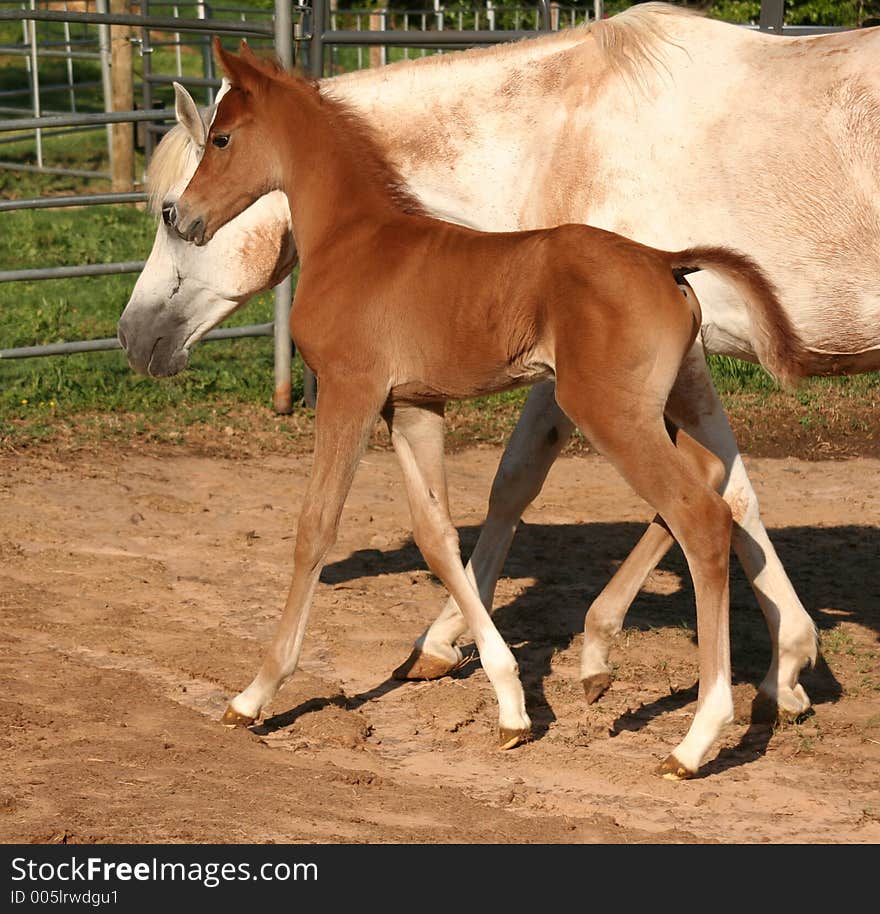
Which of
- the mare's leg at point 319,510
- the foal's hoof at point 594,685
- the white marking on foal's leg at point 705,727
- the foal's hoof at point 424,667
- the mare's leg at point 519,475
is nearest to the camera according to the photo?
the white marking on foal's leg at point 705,727

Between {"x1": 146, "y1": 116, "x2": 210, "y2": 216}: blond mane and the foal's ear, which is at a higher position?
the foal's ear

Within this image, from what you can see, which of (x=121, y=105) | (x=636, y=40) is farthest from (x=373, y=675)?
(x=121, y=105)

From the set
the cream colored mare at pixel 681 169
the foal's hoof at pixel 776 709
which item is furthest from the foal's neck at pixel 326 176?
the foal's hoof at pixel 776 709

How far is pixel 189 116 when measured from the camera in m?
4.80

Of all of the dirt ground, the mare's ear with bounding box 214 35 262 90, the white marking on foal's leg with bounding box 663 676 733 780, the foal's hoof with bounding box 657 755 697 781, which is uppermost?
the mare's ear with bounding box 214 35 262 90

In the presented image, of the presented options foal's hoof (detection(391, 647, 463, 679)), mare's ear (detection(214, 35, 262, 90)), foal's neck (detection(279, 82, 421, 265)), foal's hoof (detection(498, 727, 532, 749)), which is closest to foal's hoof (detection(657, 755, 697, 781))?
foal's hoof (detection(498, 727, 532, 749))

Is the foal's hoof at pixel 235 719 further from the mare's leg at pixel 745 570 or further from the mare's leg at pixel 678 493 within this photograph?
the mare's leg at pixel 678 493

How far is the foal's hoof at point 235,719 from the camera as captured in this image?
393 centimetres

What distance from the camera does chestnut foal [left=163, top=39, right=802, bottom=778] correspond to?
3514mm

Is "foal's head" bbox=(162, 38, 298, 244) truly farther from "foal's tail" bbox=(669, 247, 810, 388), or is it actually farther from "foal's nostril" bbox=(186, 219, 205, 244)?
"foal's tail" bbox=(669, 247, 810, 388)

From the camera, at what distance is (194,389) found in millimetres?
7836

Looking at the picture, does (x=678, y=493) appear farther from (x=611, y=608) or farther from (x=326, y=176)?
(x=326, y=176)
